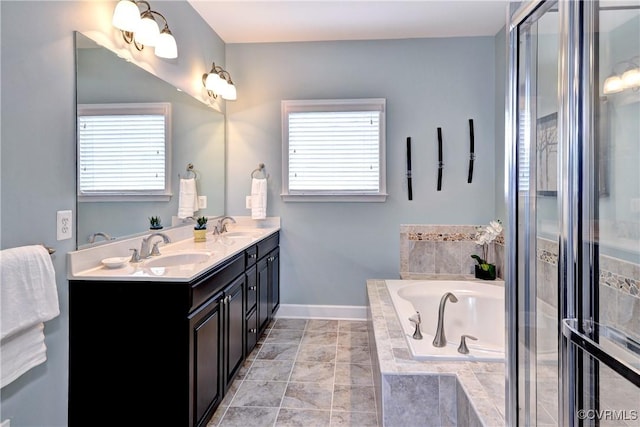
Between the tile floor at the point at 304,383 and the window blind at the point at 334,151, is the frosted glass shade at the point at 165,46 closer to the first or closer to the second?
the window blind at the point at 334,151

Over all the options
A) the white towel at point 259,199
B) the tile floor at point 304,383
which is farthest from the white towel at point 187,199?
the tile floor at point 304,383

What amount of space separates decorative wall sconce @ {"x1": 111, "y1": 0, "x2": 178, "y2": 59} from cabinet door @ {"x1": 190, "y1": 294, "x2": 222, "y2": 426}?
1499 millimetres

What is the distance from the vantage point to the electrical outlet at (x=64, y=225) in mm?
1487

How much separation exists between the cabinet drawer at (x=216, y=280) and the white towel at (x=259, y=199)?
3.31ft

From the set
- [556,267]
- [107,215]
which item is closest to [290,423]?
[107,215]

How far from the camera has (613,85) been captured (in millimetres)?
694

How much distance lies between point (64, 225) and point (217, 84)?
73.7 inches

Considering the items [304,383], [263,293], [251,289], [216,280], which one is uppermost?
[216,280]

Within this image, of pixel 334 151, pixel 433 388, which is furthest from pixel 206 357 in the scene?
pixel 334 151

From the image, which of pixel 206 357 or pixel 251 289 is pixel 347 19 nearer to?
pixel 251 289

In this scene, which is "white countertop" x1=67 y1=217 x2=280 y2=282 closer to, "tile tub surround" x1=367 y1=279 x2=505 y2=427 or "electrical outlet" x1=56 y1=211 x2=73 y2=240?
"electrical outlet" x1=56 y1=211 x2=73 y2=240

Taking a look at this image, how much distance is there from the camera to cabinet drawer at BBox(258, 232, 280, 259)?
9.11ft

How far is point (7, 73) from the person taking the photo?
125cm

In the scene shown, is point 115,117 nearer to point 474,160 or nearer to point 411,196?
point 411,196
